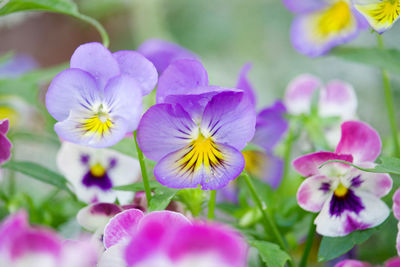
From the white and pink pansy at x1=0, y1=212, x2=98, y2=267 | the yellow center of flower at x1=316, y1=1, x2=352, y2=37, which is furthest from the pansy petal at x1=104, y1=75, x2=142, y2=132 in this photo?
the yellow center of flower at x1=316, y1=1, x2=352, y2=37

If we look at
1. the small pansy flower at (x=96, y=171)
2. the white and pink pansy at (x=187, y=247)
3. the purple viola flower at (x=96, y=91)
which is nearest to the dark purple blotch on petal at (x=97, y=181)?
the small pansy flower at (x=96, y=171)

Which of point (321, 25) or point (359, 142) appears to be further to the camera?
point (321, 25)

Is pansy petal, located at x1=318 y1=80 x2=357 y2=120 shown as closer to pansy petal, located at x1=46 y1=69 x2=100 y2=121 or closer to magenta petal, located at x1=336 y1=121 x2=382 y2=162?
magenta petal, located at x1=336 y1=121 x2=382 y2=162

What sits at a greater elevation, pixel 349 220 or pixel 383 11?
pixel 383 11

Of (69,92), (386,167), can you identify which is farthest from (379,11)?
(69,92)

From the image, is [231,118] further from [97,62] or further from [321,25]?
[321,25]

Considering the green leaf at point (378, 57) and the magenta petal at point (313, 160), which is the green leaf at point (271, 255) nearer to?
the magenta petal at point (313, 160)
